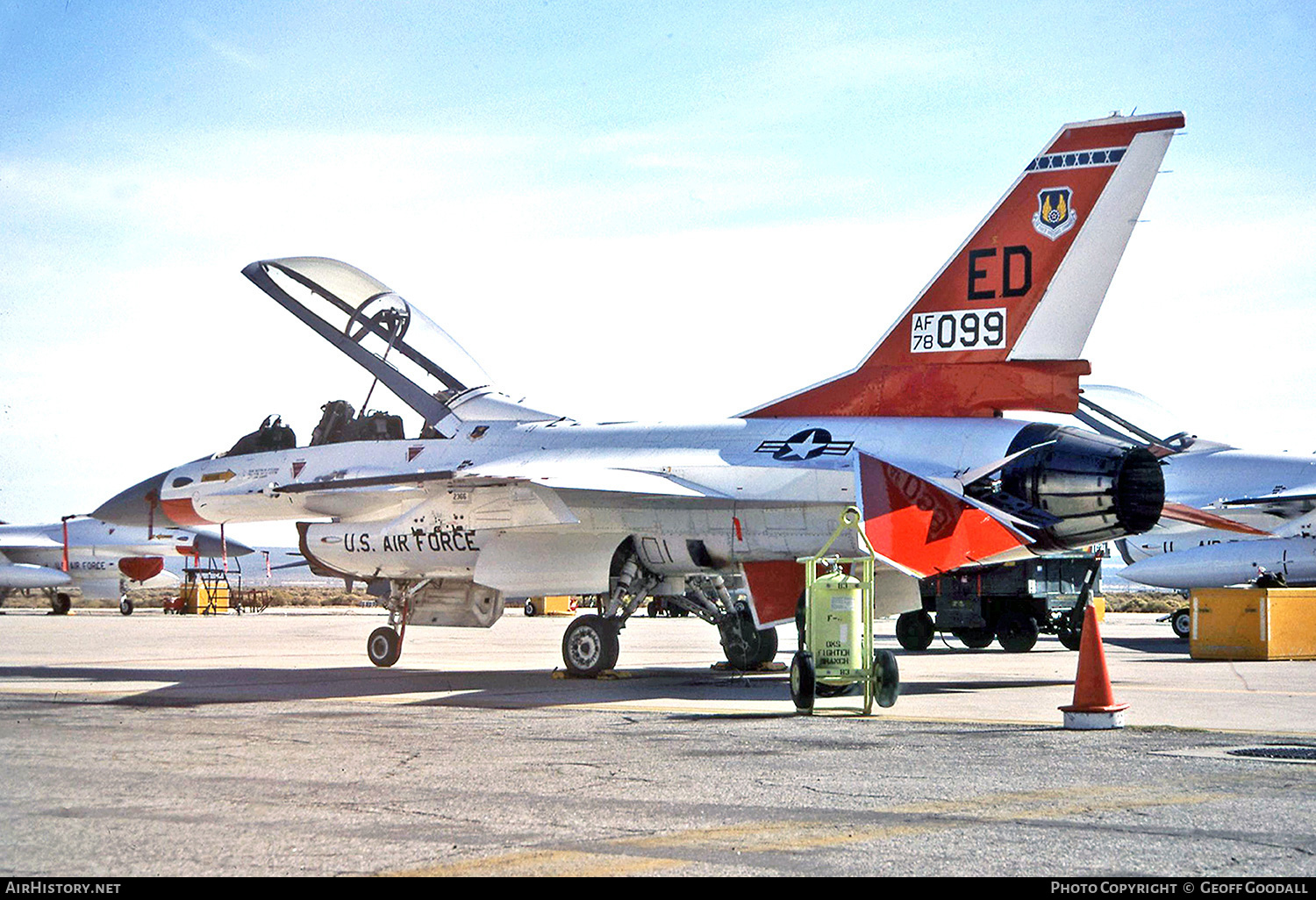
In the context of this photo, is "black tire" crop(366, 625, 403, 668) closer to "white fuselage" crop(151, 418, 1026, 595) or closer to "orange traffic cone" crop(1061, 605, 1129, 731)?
"white fuselage" crop(151, 418, 1026, 595)

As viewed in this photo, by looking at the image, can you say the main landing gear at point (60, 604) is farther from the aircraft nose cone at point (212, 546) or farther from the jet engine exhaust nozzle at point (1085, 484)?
the jet engine exhaust nozzle at point (1085, 484)

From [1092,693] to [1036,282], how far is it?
493cm

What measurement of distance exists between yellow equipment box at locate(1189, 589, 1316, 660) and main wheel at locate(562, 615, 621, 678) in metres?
9.49

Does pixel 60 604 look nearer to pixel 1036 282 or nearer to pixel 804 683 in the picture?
pixel 1036 282

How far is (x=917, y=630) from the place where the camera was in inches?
930

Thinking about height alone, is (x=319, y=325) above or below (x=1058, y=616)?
above

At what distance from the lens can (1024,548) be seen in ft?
44.3

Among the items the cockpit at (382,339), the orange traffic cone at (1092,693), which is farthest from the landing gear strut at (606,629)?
the orange traffic cone at (1092,693)

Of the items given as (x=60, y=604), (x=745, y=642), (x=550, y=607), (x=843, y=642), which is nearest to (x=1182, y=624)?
(x=745, y=642)

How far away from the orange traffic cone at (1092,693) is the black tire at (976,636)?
1298 centimetres
